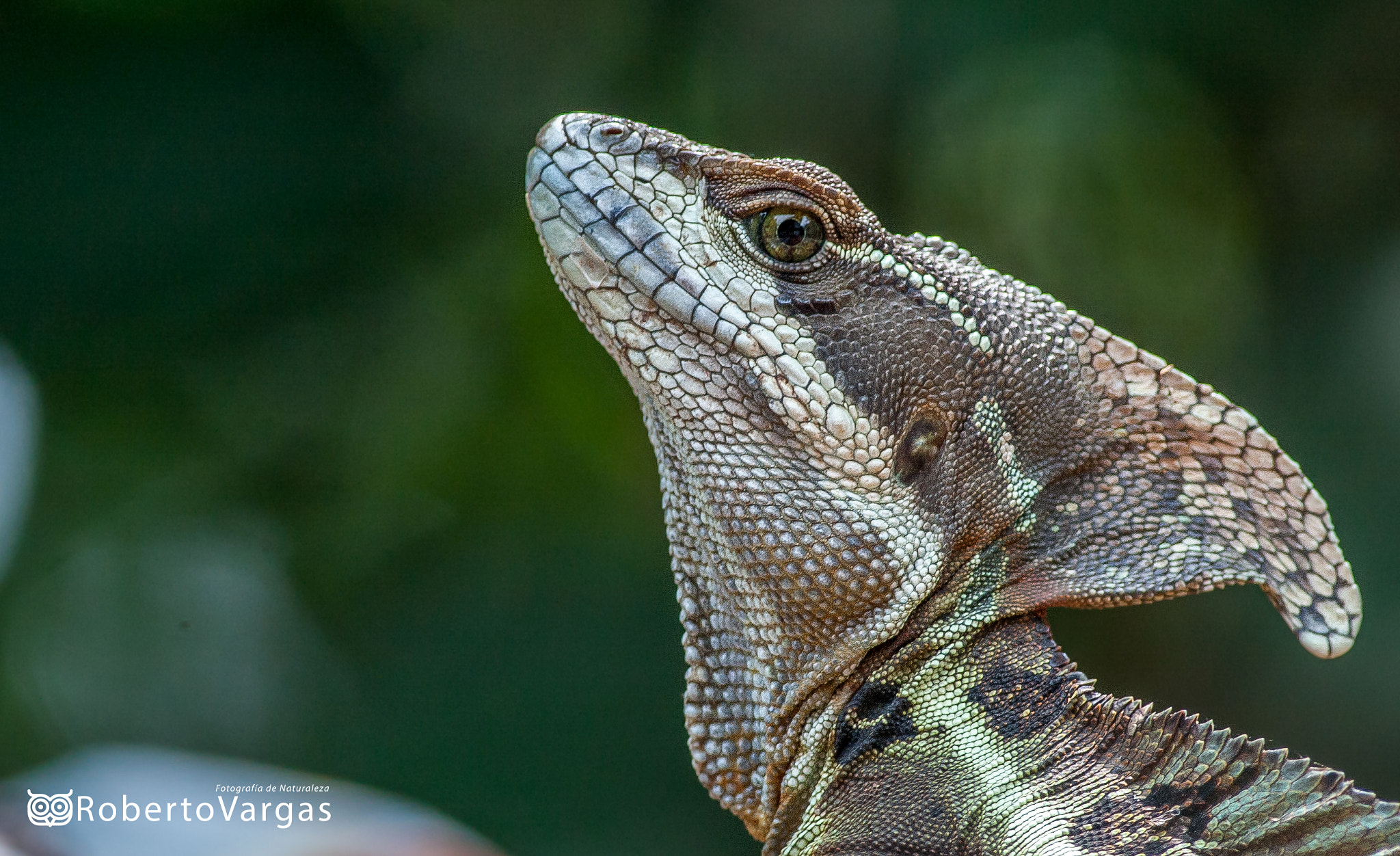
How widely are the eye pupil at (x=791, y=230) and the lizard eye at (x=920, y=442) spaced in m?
0.37

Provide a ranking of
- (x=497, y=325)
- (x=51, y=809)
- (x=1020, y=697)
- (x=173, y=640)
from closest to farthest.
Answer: (x=1020, y=697), (x=51, y=809), (x=173, y=640), (x=497, y=325)

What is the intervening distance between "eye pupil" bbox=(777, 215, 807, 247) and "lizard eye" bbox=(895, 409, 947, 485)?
1.22 ft

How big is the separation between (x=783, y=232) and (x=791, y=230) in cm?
1

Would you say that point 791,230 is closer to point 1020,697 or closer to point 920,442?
point 920,442

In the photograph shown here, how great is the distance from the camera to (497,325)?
586 cm

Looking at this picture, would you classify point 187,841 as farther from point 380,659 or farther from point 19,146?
point 19,146

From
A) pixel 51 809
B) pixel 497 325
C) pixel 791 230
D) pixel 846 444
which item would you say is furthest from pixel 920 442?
pixel 497 325

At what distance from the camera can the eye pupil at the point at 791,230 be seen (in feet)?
6.73

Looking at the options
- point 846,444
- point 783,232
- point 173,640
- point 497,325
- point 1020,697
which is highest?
point 497,325

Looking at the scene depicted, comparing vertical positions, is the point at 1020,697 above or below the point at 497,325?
below

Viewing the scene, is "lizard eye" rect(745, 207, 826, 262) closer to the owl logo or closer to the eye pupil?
the eye pupil

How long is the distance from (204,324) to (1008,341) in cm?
453

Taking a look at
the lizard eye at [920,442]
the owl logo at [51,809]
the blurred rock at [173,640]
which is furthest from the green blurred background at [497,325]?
the lizard eye at [920,442]

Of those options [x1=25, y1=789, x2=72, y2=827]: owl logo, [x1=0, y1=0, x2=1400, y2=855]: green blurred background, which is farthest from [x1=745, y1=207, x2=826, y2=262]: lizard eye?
[x1=0, y1=0, x2=1400, y2=855]: green blurred background
